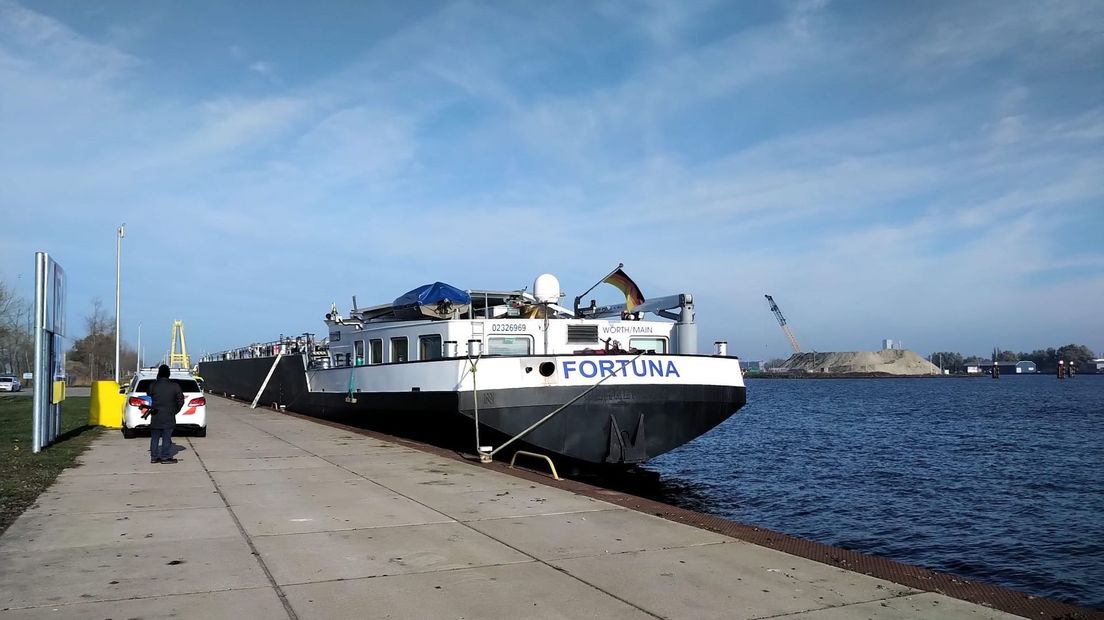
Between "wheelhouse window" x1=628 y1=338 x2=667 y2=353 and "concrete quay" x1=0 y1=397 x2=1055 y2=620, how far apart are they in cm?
700

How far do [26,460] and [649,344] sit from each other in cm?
1203

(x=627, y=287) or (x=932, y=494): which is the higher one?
(x=627, y=287)

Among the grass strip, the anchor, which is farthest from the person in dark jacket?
the anchor

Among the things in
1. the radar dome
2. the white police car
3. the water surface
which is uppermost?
the radar dome

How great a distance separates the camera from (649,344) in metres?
18.5

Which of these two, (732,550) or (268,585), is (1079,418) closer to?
(732,550)

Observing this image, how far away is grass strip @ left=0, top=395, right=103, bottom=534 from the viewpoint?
32.2 ft

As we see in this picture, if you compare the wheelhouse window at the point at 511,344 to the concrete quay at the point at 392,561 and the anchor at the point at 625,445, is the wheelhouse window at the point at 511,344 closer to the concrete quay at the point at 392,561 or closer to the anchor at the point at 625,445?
the anchor at the point at 625,445

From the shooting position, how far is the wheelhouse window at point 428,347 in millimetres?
18203

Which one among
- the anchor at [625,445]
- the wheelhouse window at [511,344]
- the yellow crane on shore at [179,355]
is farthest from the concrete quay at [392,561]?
the yellow crane on shore at [179,355]

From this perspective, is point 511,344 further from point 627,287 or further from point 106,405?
point 106,405

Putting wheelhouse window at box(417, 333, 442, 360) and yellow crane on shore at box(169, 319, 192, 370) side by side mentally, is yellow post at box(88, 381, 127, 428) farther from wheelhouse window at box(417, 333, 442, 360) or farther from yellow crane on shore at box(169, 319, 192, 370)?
yellow crane on shore at box(169, 319, 192, 370)

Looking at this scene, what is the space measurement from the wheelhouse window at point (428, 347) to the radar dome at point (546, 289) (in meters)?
2.44

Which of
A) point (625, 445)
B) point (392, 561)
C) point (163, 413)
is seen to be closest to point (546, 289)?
point (625, 445)
